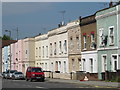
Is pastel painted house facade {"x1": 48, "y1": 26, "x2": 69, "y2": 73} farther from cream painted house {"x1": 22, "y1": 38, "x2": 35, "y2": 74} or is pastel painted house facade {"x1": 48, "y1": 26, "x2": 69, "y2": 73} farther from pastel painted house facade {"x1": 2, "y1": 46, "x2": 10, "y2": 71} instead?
pastel painted house facade {"x1": 2, "y1": 46, "x2": 10, "y2": 71}

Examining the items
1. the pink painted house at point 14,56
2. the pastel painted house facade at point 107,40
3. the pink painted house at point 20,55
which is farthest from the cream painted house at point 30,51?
the pastel painted house facade at point 107,40

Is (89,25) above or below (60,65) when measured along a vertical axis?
above

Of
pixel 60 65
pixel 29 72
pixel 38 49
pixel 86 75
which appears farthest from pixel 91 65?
pixel 38 49

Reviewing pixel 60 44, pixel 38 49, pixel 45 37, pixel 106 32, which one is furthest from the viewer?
pixel 38 49

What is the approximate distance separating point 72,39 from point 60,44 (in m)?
6.38

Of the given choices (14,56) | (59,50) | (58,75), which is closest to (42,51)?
(59,50)

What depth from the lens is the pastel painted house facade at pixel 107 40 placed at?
1487 inches

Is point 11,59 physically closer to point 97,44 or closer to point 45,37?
point 45,37

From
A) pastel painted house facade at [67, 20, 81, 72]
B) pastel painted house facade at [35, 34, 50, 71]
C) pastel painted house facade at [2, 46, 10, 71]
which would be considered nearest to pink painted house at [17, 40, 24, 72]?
pastel painted house facade at [35, 34, 50, 71]

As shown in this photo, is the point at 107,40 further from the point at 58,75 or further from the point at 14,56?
the point at 14,56

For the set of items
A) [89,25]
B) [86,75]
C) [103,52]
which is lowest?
[86,75]

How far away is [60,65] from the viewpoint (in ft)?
185

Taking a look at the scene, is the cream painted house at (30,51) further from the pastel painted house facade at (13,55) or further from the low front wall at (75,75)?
the low front wall at (75,75)

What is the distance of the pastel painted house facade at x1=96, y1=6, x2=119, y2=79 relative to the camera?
124 ft
